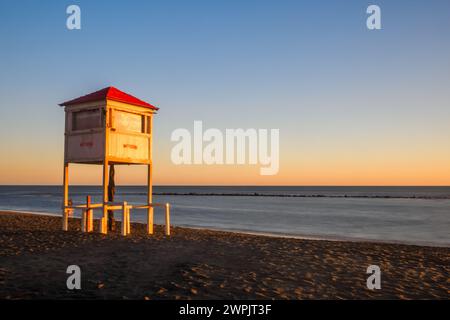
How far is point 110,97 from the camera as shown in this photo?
1443 cm

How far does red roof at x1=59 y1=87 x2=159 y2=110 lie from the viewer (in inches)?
574

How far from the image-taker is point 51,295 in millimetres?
6992

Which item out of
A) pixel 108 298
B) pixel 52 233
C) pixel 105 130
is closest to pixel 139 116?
pixel 105 130

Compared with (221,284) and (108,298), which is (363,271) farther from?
(108,298)

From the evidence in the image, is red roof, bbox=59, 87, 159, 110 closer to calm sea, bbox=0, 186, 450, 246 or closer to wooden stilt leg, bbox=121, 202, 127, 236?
wooden stilt leg, bbox=121, 202, 127, 236

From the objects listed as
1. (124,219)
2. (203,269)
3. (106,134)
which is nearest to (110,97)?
(106,134)

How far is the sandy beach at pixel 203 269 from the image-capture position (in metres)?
7.42

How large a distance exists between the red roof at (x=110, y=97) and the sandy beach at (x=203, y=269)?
480cm

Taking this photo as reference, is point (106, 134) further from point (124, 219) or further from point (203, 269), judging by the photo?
point (203, 269)

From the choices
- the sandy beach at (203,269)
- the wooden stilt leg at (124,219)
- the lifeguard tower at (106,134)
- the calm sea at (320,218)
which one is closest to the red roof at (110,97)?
the lifeguard tower at (106,134)

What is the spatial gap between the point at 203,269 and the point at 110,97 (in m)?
7.81

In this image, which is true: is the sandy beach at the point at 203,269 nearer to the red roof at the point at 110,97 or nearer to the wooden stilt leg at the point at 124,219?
the wooden stilt leg at the point at 124,219
